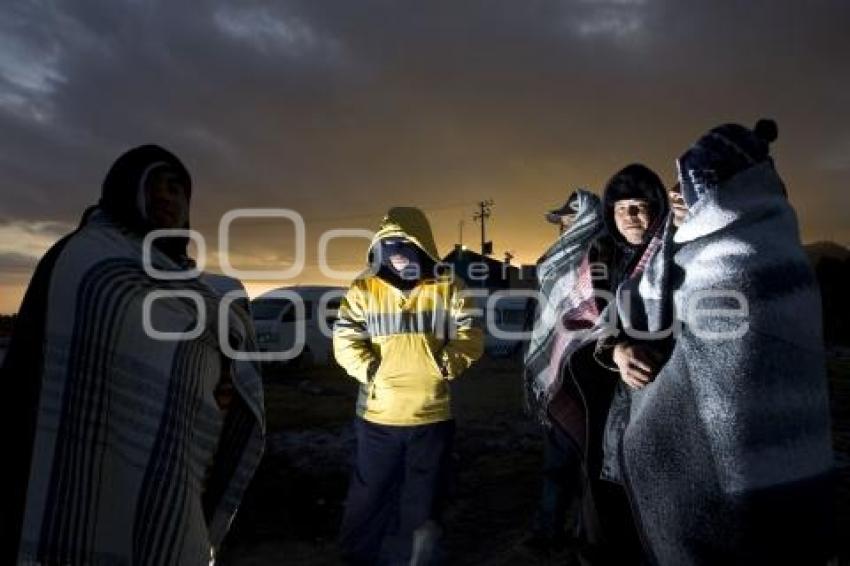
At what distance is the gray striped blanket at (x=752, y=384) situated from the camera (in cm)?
183

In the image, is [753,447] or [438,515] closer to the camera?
[753,447]

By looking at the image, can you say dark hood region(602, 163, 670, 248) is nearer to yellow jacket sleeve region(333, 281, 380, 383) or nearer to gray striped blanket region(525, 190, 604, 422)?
gray striped blanket region(525, 190, 604, 422)

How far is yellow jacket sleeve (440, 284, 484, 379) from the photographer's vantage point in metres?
4.06

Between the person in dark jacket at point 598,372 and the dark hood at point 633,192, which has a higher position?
the dark hood at point 633,192

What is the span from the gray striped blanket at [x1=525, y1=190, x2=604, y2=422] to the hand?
426 millimetres

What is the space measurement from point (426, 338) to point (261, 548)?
2.34 metres

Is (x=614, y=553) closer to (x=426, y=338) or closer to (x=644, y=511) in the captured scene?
(x=644, y=511)

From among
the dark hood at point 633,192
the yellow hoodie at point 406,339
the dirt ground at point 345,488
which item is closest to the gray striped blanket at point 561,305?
the dark hood at point 633,192

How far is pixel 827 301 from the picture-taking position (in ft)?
98.7

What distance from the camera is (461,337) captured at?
417 cm

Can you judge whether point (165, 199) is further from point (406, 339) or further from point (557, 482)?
point (557, 482)

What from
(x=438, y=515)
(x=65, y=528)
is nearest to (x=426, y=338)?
(x=438, y=515)

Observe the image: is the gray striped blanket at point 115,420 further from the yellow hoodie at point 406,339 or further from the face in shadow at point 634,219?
the face in shadow at point 634,219

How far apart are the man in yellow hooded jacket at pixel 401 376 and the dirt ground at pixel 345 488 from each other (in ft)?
3.46
